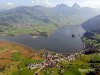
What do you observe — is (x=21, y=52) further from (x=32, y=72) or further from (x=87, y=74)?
(x=87, y=74)

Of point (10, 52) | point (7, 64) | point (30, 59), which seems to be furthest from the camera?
point (10, 52)

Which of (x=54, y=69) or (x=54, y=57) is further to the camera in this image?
(x=54, y=57)

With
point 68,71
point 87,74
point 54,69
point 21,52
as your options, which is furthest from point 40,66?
point 21,52

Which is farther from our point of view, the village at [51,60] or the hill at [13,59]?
the village at [51,60]

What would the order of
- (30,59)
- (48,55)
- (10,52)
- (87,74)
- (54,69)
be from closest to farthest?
1. (87,74)
2. (54,69)
3. (30,59)
4. (48,55)
5. (10,52)

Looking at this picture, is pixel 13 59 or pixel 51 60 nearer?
pixel 51 60

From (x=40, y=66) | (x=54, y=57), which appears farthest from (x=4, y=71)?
(x=54, y=57)

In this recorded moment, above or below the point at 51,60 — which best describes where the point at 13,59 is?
above

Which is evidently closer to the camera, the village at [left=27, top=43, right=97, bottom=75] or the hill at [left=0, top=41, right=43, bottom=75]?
the hill at [left=0, top=41, right=43, bottom=75]

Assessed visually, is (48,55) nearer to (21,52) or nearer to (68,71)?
(21,52)
